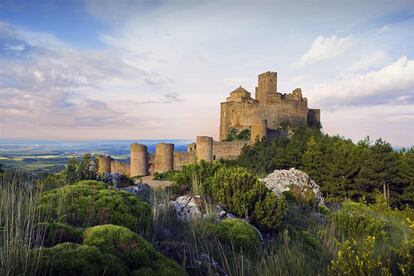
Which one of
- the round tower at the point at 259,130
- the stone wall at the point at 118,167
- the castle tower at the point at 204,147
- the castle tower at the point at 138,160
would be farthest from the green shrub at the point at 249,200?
the round tower at the point at 259,130

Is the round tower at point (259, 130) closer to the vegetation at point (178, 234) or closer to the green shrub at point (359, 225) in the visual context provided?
the vegetation at point (178, 234)

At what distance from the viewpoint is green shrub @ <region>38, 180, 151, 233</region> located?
5.49 metres

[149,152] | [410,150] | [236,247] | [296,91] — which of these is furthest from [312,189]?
[296,91]

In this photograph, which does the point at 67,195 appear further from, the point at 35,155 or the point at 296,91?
the point at 296,91

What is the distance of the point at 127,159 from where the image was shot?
39.5 metres

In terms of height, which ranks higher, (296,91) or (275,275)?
(296,91)

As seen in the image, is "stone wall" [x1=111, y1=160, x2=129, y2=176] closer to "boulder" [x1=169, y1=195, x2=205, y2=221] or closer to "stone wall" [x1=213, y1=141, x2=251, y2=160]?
"stone wall" [x1=213, y1=141, x2=251, y2=160]

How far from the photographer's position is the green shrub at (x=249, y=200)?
8406 mm

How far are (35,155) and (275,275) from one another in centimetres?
719

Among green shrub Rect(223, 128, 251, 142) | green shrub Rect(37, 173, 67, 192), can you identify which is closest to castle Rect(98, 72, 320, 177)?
green shrub Rect(223, 128, 251, 142)

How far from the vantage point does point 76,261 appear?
3.27 metres

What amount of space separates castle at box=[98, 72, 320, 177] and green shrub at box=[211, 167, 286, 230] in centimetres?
2534

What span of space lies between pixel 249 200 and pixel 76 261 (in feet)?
20.3

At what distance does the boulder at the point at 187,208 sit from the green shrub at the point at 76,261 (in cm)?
354
